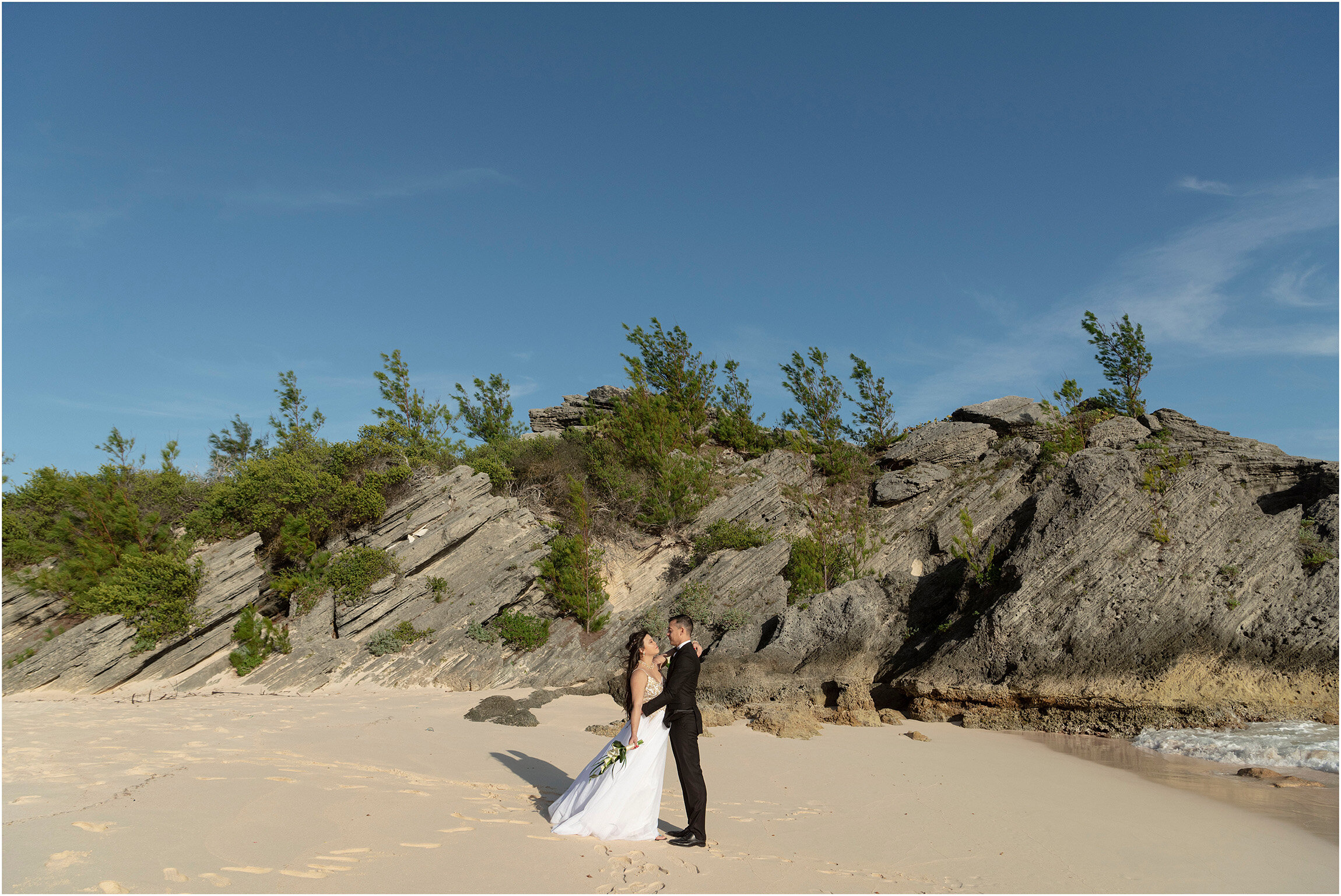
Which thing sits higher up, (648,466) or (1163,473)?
(648,466)

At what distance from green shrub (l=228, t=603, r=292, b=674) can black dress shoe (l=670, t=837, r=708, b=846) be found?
51.5ft

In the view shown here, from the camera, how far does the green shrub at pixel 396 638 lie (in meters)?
17.6

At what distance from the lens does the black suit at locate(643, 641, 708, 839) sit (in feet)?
18.1

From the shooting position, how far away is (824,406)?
1170 inches

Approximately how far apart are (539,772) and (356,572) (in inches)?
503

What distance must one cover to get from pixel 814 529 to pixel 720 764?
14.0 metres

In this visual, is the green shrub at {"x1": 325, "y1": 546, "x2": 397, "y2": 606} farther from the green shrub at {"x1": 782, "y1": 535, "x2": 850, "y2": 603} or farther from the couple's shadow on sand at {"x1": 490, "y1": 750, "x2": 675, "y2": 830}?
the couple's shadow on sand at {"x1": 490, "y1": 750, "x2": 675, "y2": 830}

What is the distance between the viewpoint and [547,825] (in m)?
5.53

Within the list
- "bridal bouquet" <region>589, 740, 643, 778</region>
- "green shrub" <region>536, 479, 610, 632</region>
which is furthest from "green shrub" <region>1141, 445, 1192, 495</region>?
"bridal bouquet" <region>589, 740, 643, 778</region>

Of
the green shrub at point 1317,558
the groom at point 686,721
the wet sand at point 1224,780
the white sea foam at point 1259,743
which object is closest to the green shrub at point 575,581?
the wet sand at point 1224,780

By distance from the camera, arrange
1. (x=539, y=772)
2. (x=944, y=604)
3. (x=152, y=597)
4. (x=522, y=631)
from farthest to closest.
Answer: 1. (x=522, y=631)
2. (x=152, y=597)
3. (x=944, y=604)
4. (x=539, y=772)

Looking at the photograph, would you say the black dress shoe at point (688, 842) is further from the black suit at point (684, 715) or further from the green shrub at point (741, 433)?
the green shrub at point (741, 433)

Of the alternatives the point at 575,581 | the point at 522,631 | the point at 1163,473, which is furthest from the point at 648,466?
the point at 1163,473

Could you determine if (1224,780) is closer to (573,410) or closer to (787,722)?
(787,722)
